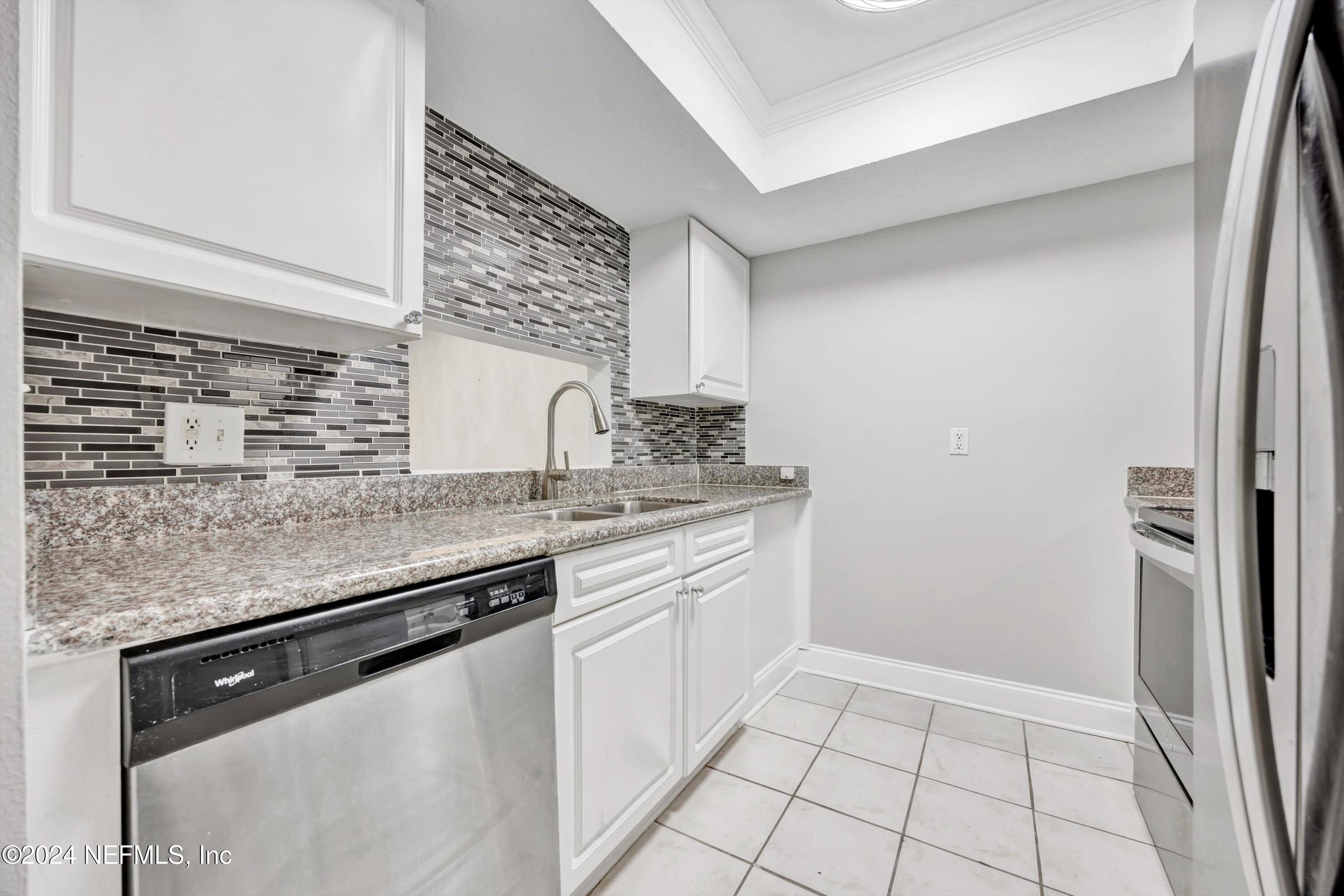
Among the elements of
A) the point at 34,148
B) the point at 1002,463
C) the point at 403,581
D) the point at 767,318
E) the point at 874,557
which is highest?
the point at 767,318

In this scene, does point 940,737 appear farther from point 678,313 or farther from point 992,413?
point 678,313

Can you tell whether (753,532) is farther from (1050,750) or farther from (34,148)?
(34,148)

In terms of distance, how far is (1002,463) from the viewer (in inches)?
87.5

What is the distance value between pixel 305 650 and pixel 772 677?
1984 millimetres

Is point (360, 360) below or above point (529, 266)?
below

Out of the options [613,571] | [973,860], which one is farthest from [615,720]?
[973,860]

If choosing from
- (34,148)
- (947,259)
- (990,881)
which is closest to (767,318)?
(947,259)

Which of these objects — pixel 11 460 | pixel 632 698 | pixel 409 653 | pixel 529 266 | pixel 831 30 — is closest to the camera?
pixel 11 460

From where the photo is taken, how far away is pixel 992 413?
2240 millimetres

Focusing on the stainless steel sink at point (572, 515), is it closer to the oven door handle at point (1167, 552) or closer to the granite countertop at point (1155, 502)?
the oven door handle at point (1167, 552)

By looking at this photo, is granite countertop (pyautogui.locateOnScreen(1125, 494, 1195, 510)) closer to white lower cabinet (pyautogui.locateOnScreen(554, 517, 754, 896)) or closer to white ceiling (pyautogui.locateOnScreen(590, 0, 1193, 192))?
white ceiling (pyautogui.locateOnScreen(590, 0, 1193, 192))

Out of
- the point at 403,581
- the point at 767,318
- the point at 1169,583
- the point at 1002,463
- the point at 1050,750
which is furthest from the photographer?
the point at 767,318

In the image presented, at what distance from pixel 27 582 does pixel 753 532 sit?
5.95ft

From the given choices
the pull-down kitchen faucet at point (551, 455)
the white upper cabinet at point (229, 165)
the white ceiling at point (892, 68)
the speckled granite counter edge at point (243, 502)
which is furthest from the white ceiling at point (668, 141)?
the speckled granite counter edge at point (243, 502)
